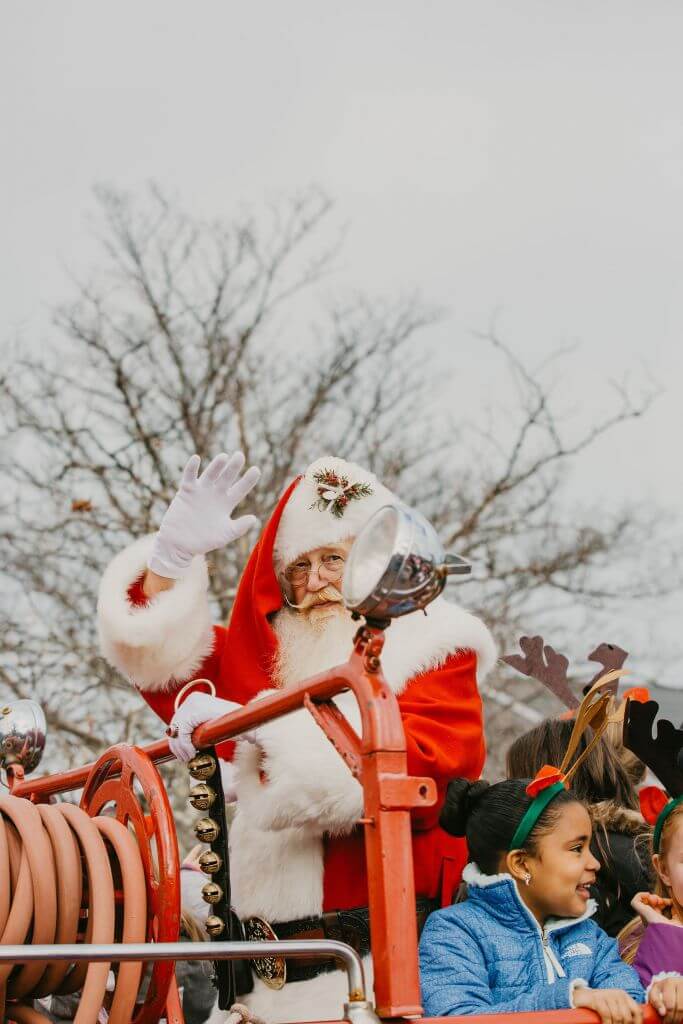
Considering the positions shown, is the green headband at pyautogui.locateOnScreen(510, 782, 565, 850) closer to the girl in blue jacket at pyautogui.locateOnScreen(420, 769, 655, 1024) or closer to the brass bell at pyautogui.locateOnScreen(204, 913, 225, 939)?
the girl in blue jacket at pyautogui.locateOnScreen(420, 769, 655, 1024)

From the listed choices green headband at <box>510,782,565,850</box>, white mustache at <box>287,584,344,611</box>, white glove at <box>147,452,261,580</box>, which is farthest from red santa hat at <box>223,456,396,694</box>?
green headband at <box>510,782,565,850</box>

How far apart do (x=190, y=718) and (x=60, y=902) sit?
0.54 meters

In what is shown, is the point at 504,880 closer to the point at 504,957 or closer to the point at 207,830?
the point at 504,957

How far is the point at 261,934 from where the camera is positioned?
3.11 metres

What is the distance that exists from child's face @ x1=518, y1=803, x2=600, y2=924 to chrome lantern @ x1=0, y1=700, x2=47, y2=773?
1474 millimetres

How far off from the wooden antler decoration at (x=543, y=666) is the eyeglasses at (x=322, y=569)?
40.4 inches

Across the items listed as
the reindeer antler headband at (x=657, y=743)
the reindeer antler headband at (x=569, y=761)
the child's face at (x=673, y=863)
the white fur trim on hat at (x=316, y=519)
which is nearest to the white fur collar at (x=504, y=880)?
the reindeer antler headband at (x=569, y=761)

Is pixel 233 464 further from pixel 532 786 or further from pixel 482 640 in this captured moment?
pixel 532 786

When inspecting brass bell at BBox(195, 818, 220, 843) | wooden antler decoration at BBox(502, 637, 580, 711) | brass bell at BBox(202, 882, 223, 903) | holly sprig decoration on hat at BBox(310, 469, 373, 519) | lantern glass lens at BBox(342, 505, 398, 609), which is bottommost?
brass bell at BBox(202, 882, 223, 903)

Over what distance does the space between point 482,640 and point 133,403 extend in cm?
886

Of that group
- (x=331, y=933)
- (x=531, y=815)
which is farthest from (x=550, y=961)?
(x=331, y=933)

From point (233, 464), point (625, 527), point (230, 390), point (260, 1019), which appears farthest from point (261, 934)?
point (625, 527)

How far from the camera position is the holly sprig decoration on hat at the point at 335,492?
12.2ft

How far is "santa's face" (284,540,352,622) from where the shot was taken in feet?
11.9
